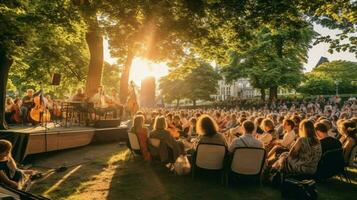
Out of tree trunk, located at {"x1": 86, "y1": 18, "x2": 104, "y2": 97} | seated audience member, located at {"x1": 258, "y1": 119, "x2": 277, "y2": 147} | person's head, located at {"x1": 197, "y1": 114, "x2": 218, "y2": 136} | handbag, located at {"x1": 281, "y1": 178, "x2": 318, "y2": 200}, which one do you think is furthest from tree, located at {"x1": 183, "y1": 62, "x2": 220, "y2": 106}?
handbag, located at {"x1": 281, "y1": 178, "x2": 318, "y2": 200}

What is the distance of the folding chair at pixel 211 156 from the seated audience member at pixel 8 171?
353cm

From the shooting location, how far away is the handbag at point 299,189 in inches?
256

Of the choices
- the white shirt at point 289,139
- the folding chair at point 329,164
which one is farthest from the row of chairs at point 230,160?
the white shirt at point 289,139

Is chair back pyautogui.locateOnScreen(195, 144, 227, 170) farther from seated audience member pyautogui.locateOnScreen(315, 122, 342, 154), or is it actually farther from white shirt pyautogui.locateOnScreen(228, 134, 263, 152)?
seated audience member pyautogui.locateOnScreen(315, 122, 342, 154)

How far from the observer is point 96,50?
18078mm

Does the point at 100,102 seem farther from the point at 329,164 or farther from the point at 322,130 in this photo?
the point at 329,164

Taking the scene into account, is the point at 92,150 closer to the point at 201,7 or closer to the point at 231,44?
the point at 201,7

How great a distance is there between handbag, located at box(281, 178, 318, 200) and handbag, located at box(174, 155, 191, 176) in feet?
8.15

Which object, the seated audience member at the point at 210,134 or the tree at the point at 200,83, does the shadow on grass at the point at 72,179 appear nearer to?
the seated audience member at the point at 210,134

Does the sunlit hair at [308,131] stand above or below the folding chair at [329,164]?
above

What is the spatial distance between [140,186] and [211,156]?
172 centimetres

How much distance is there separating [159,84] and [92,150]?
61179 mm

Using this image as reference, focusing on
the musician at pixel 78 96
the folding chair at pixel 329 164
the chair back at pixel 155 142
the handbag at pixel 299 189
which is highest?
the musician at pixel 78 96

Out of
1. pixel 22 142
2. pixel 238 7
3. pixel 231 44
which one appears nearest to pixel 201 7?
pixel 238 7
